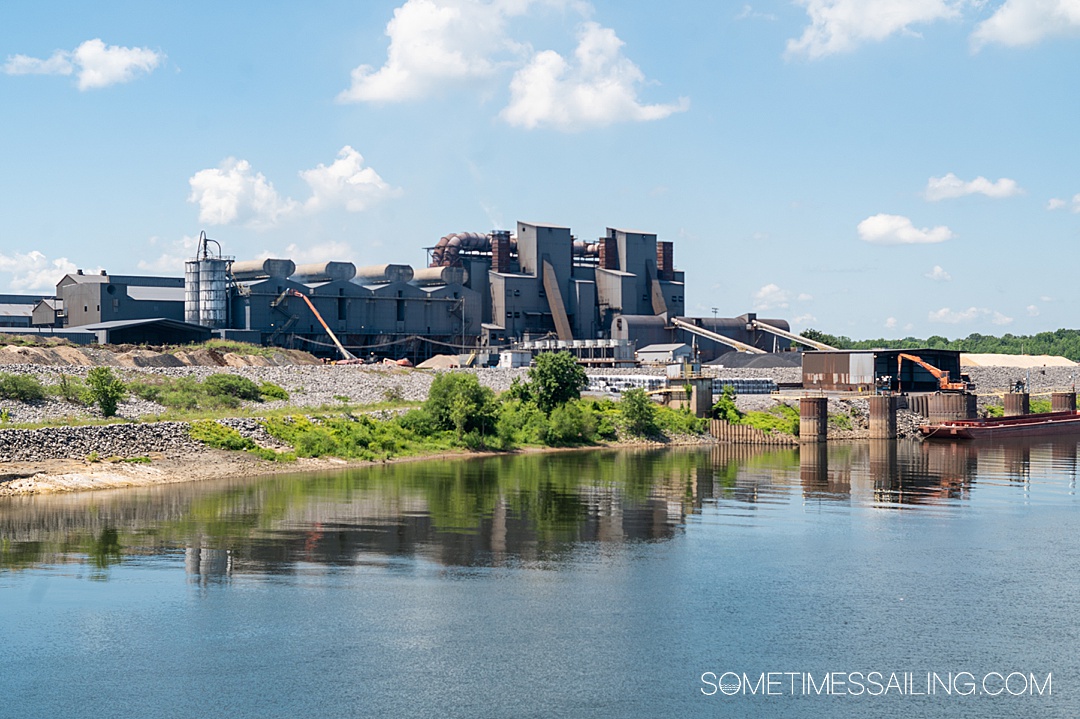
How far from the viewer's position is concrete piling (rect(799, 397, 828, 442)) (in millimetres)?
73812

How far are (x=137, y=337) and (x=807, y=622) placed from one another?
7379 cm

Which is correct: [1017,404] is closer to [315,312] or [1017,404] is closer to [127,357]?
[315,312]

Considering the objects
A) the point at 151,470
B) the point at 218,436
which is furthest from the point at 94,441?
the point at 218,436

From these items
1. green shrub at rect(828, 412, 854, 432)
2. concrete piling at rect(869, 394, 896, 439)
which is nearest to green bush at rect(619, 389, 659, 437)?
green shrub at rect(828, 412, 854, 432)

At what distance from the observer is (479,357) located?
338 feet

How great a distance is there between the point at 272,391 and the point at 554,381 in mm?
16680

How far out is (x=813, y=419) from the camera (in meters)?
73.9

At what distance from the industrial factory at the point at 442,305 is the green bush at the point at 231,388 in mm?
25687

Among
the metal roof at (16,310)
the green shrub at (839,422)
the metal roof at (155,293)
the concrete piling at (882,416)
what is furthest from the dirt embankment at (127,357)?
the concrete piling at (882,416)

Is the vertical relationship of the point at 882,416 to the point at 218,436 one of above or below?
above

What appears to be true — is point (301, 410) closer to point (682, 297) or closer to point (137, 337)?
point (137, 337)

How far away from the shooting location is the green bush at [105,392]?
5324cm

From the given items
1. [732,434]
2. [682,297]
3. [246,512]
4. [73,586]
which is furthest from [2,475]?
[682,297]

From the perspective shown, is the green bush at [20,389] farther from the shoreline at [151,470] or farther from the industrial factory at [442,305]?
the industrial factory at [442,305]
